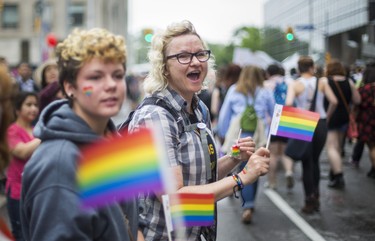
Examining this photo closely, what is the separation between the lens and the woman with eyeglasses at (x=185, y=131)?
3.25 meters

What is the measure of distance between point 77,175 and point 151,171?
0.28 meters

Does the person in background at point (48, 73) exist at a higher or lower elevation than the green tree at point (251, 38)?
lower

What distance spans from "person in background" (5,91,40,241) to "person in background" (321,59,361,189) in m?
5.07

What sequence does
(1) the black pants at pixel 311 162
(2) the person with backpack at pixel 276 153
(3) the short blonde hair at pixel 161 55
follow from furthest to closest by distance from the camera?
(2) the person with backpack at pixel 276 153 < (1) the black pants at pixel 311 162 < (3) the short blonde hair at pixel 161 55

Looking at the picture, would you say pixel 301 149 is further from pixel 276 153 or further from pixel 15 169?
pixel 15 169

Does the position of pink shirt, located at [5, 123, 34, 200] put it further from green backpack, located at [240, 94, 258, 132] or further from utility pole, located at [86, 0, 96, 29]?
utility pole, located at [86, 0, 96, 29]

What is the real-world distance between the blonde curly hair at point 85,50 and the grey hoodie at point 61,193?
17cm

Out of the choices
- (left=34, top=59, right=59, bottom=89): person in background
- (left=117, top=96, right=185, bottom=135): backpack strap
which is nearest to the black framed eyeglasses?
(left=117, top=96, right=185, bottom=135): backpack strap

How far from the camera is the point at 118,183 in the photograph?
7.84ft

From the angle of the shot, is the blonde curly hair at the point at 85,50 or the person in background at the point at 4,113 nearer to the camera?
the person in background at the point at 4,113

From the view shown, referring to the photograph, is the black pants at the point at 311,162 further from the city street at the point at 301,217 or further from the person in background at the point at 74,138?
the person in background at the point at 74,138

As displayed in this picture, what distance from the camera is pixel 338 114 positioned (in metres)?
10.6

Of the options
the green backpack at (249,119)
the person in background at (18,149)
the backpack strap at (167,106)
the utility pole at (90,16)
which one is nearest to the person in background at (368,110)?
the green backpack at (249,119)

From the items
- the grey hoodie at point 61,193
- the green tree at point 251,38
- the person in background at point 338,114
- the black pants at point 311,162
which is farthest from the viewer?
the green tree at point 251,38
